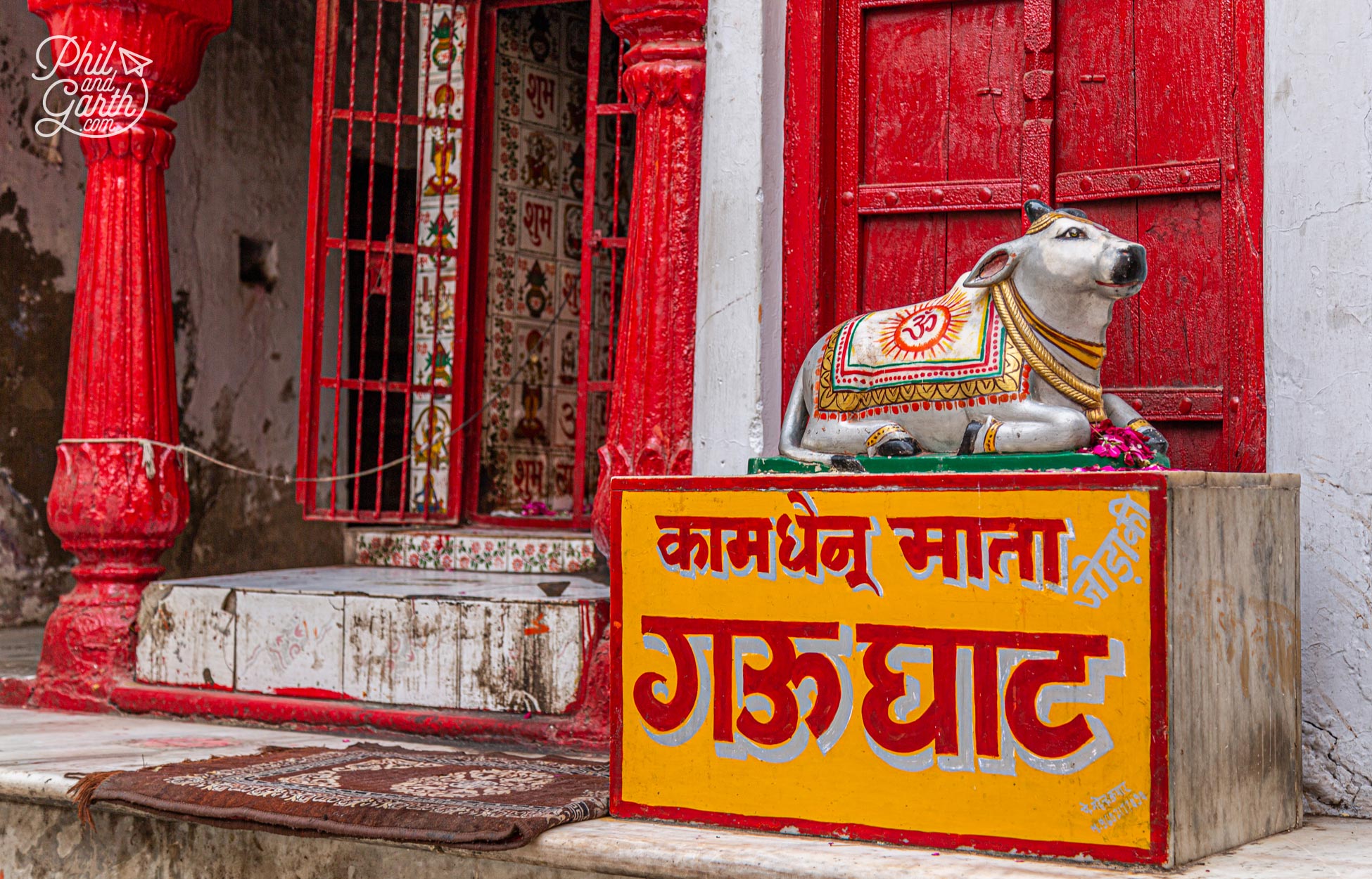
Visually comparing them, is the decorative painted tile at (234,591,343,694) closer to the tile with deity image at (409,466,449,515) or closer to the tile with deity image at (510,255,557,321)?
the tile with deity image at (409,466,449,515)

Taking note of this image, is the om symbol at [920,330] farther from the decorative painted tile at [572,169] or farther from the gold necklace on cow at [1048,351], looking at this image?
the decorative painted tile at [572,169]

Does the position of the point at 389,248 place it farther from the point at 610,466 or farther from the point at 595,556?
the point at 610,466

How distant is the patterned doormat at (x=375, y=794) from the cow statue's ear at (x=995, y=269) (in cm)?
130

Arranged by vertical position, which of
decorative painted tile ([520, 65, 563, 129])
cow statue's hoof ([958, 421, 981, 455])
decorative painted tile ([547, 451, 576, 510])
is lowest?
decorative painted tile ([547, 451, 576, 510])

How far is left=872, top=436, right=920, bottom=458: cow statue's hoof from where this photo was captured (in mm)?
2973

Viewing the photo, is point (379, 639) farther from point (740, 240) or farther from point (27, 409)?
point (27, 409)

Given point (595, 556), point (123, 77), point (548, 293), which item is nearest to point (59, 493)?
point (123, 77)

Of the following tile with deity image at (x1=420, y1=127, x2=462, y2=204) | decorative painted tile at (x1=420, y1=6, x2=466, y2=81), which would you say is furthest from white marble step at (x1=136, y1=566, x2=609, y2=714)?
decorative painted tile at (x1=420, y1=6, x2=466, y2=81)

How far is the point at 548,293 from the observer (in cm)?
623

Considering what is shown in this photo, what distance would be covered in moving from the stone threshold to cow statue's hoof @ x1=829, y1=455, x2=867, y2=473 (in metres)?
0.75

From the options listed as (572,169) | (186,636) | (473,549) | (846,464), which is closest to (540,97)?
(572,169)

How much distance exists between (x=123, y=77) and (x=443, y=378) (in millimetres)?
→ 1694

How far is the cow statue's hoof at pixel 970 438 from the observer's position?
2881 millimetres

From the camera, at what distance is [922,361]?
299 centimetres
